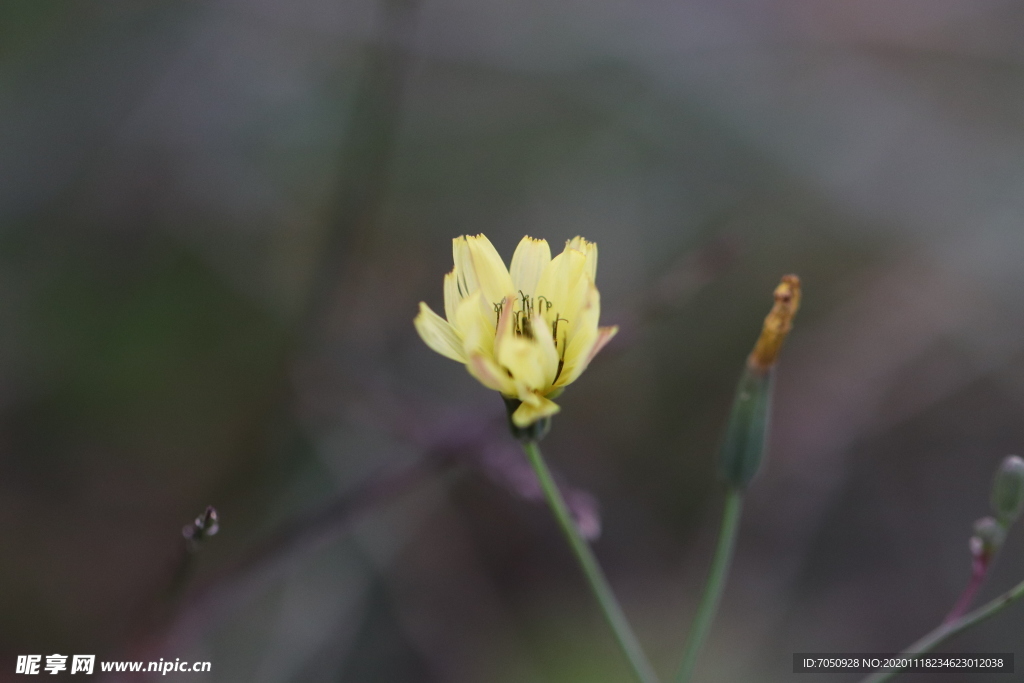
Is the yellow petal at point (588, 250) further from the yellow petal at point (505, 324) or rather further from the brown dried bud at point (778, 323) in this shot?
the brown dried bud at point (778, 323)

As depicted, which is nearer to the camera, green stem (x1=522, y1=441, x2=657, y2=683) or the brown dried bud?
green stem (x1=522, y1=441, x2=657, y2=683)

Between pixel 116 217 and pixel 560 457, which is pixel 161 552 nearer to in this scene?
pixel 116 217

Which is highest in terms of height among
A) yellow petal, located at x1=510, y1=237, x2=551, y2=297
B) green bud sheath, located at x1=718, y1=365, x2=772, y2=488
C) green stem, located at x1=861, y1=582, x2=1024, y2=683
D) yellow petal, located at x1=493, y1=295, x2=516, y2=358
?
yellow petal, located at x1=510, y1=237, x2=551, y2=297

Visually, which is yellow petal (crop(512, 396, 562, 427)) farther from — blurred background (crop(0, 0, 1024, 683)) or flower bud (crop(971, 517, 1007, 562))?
flower bud (crop(971, 517, 1007, 562))

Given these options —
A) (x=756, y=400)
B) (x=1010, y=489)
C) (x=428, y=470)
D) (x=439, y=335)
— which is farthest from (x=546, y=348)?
(x=428, y=470)

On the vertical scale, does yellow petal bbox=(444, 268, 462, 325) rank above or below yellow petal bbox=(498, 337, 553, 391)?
above

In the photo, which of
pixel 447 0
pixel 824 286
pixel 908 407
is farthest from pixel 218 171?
pixel 908 407

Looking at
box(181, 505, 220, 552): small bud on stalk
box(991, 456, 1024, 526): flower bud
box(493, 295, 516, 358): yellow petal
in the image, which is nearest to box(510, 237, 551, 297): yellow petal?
A: box(493, 295, 516, 358): yellow petal

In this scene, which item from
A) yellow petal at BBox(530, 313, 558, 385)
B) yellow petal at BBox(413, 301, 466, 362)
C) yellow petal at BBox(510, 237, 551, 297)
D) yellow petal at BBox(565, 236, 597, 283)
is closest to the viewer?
yellow petal at BBox(530, 313, 558, 385)

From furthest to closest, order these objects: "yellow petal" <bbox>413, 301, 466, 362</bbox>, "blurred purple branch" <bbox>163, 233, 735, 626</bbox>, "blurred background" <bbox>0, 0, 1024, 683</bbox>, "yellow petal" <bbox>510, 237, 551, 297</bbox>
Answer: "blurred background" <bbox>0, 0, 1024, 683</bbox> → "blurred purple branch" <bbox>163, 233, 735, 626</bbox> → "yellow petal" <bbox>510, 237, 551, 297</bbox> → "yellow petal" <bbox>413, 301, 466, 362</bbox>
